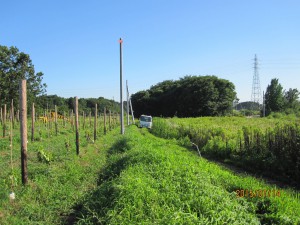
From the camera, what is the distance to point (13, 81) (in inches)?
1347

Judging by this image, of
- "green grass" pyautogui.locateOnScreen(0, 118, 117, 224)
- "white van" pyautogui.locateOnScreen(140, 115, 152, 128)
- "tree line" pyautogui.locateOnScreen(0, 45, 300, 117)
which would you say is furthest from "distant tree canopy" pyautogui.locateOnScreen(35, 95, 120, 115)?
"green grass" pyautogui.locateOnScreen(0, 118, 117, 224)

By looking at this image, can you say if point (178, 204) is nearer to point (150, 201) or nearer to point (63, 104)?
point (150, 201)

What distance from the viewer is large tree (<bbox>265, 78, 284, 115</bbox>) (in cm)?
4625

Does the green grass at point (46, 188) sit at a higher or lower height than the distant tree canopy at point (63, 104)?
lower

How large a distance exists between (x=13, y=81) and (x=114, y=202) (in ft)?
109

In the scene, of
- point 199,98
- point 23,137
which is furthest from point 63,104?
point 23,137

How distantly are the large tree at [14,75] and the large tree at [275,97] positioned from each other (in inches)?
1328

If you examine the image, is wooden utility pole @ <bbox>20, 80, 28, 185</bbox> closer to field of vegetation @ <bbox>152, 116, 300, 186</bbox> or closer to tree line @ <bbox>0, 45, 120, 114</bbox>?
field of vegetation @ <bbox>152, 116, 300, 186</bbox>

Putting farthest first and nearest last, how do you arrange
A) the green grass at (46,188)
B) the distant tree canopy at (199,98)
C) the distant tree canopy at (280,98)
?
the distant tree canopy at (199,98), the distant tree canopy at (280,98), the green grass at (46,188)

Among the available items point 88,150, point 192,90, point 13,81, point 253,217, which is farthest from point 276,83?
point 253,217

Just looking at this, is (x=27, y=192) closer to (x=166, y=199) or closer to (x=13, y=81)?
(x=166, y=199)

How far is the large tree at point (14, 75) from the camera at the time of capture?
1289 inches

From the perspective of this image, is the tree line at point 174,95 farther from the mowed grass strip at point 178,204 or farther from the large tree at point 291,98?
the mowed grass strip at point 178,204

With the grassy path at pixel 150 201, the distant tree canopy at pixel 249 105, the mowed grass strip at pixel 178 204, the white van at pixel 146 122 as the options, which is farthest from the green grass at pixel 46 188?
the distant tree canopy at pixel 249 105
